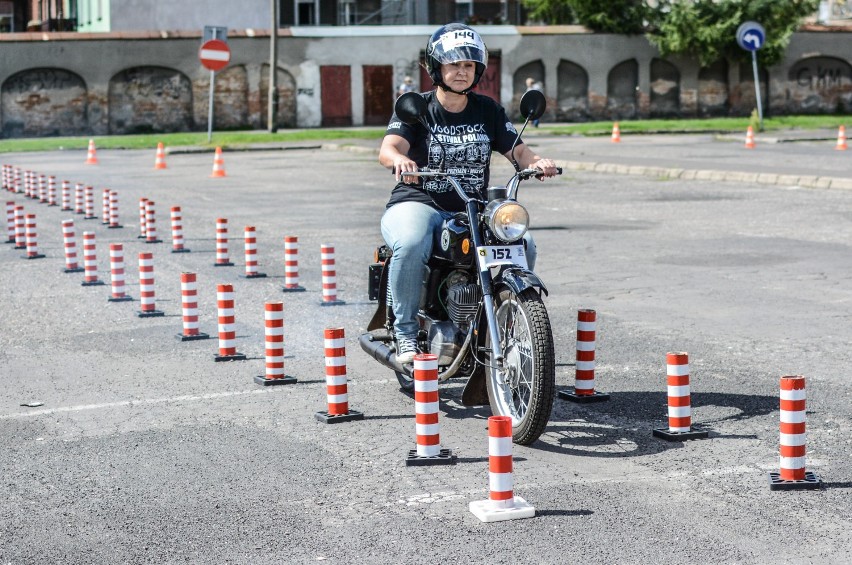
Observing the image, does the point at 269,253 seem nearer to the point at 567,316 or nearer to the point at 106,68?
the point at 567,316

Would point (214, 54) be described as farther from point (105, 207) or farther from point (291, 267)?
point (291, 267)

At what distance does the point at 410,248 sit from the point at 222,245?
25.2 ft

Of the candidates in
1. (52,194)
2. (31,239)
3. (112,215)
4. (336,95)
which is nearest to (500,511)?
(31,239)

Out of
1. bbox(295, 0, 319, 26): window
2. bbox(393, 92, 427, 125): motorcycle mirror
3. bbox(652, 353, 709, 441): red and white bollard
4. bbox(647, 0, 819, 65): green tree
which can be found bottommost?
bbox(652, 353, 709, 441): red and white bollard

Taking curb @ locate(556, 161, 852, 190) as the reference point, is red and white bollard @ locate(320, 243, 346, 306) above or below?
below

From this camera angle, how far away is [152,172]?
30.8 meters

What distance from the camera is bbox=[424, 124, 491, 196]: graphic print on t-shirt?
7.48 metres

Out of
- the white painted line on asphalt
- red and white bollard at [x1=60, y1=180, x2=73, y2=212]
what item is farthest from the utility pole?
the white painted line on asphalt

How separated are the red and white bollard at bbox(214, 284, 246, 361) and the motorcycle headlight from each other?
302 cm

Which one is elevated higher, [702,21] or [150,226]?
[702,21]

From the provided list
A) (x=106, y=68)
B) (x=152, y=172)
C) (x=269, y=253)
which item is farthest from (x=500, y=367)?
(x=106, y=68)

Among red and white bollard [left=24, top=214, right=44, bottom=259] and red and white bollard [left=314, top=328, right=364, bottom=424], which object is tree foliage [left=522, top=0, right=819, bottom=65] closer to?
red and white bollard [left=24, top=214, right=44, bottom=259]

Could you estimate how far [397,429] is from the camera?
7152 millimetres

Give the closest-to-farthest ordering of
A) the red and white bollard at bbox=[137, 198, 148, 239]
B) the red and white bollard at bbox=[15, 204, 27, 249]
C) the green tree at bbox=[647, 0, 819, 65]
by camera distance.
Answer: the red and white bollard at bbox=[15, 204, 27, 249] → the red and white bollard at bbox=[137, 198, 148, 239] → the green tree at bbox=[647, 0, 819, 65]
